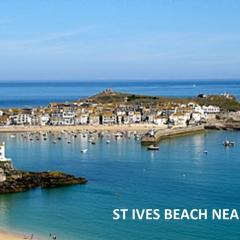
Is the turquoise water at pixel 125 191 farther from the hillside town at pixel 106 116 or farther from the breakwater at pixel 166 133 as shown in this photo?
the hillside town at pixel 106 116

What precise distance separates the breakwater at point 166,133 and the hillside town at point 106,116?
3049 mm

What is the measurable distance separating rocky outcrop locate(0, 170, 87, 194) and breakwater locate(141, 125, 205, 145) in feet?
48.0

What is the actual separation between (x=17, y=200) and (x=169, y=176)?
715 centimetres

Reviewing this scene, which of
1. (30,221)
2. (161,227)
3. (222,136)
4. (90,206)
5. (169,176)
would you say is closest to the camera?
(161,227)

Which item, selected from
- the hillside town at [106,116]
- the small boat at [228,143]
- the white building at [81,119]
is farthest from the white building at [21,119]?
the small boat at [228,143]

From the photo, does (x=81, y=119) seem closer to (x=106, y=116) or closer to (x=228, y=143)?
(x=106, y=116)

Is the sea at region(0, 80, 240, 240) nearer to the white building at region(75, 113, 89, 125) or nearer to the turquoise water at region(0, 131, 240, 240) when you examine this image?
the turquoise water at region(0, 131, 240, 240)

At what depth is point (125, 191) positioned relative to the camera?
75.2 feet

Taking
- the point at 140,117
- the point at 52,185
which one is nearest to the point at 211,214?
the point at 52,185

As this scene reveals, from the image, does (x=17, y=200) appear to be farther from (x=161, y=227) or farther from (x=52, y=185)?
(x=161, y=227)

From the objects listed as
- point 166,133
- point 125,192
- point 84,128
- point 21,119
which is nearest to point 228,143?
point 166,133

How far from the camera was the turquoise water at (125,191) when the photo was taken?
1759 centimetres

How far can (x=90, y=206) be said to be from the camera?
67.5ft

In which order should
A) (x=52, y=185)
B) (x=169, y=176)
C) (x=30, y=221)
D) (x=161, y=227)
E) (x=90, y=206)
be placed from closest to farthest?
(x=161, y=227)
(x=30, y=221)
(x=90, y=206)
(x=52, y=185)
(x=169, y=176)
